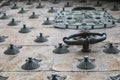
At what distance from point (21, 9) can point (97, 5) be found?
1.67m

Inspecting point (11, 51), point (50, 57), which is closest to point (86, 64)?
point (50, 57)

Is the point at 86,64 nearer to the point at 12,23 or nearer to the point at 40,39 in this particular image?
the point at 40,39

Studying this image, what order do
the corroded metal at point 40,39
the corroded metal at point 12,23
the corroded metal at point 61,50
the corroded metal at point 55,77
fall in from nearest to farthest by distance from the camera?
the corroded metal at point 55,77
the corroded metal at point 61,50
the corroded metal at point 40,39
the corroded metal at point 12,23

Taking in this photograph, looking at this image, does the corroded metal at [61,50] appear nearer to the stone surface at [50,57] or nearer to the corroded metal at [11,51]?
the stone surface at [50,57]

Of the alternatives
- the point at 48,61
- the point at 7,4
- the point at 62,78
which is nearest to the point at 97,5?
the point at 7,4

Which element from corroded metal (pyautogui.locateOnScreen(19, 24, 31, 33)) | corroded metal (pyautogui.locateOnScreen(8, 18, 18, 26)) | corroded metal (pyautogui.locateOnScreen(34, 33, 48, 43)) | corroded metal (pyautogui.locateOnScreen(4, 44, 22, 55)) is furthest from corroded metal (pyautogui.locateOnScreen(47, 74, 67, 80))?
corroded metal (pyautogui.locateOnScreen(8, 18, 18, 26))

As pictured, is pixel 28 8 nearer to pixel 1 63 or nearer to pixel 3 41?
pixel 3 41

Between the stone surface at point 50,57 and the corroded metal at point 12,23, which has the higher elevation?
the corroded metal at point 12,23

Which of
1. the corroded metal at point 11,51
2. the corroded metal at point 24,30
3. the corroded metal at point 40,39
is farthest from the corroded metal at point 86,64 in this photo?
the corroded metal at point 24,30

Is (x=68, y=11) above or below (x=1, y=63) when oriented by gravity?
above

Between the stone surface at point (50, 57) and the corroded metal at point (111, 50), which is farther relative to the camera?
the corroded metal at point (111, 50)

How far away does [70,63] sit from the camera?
163 inches

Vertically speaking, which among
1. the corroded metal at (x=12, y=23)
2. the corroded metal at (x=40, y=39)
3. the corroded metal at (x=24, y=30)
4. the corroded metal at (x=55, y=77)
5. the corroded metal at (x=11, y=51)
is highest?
the corroded metal at (x=12, y=23)

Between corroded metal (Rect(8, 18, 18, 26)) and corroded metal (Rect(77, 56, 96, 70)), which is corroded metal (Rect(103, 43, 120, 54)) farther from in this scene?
corroded metal (Rect(8, 18, 18, 26))
